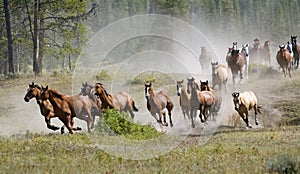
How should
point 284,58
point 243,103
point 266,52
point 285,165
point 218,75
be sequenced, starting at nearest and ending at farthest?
point 285,165 → point 243,103 → point 218,75 → point 284,58 → point 266,52

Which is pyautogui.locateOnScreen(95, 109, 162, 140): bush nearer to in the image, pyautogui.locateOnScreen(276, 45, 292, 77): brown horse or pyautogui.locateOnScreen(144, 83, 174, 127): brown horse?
pyautogui.locateOnScreen(144, 83, 174, 127): brown horse

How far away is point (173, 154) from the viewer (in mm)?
15859

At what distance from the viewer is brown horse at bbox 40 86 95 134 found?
67.9 feet

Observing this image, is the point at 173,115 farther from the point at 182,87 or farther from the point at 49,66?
the point at 49,66

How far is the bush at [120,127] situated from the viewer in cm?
2056

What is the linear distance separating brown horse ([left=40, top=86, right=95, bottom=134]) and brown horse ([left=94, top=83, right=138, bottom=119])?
2.11ft

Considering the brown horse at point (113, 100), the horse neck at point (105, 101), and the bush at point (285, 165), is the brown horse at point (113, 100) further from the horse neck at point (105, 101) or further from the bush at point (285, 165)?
the bush at point (285, 165)

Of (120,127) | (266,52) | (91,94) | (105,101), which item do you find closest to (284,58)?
(266,52)

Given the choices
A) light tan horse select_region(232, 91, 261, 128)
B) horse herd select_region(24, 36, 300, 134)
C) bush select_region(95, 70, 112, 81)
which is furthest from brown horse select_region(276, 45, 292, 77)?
bush select_region(95, 70, 112, 81)

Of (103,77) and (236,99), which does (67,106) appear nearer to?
(236,99)

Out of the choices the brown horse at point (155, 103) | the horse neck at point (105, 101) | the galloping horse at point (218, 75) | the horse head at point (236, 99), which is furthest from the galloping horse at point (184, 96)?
the galloping horse at point (218, 75)

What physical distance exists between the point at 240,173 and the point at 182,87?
13.5m

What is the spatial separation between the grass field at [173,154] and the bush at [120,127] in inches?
21.7

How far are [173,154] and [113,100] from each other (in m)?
7.50
